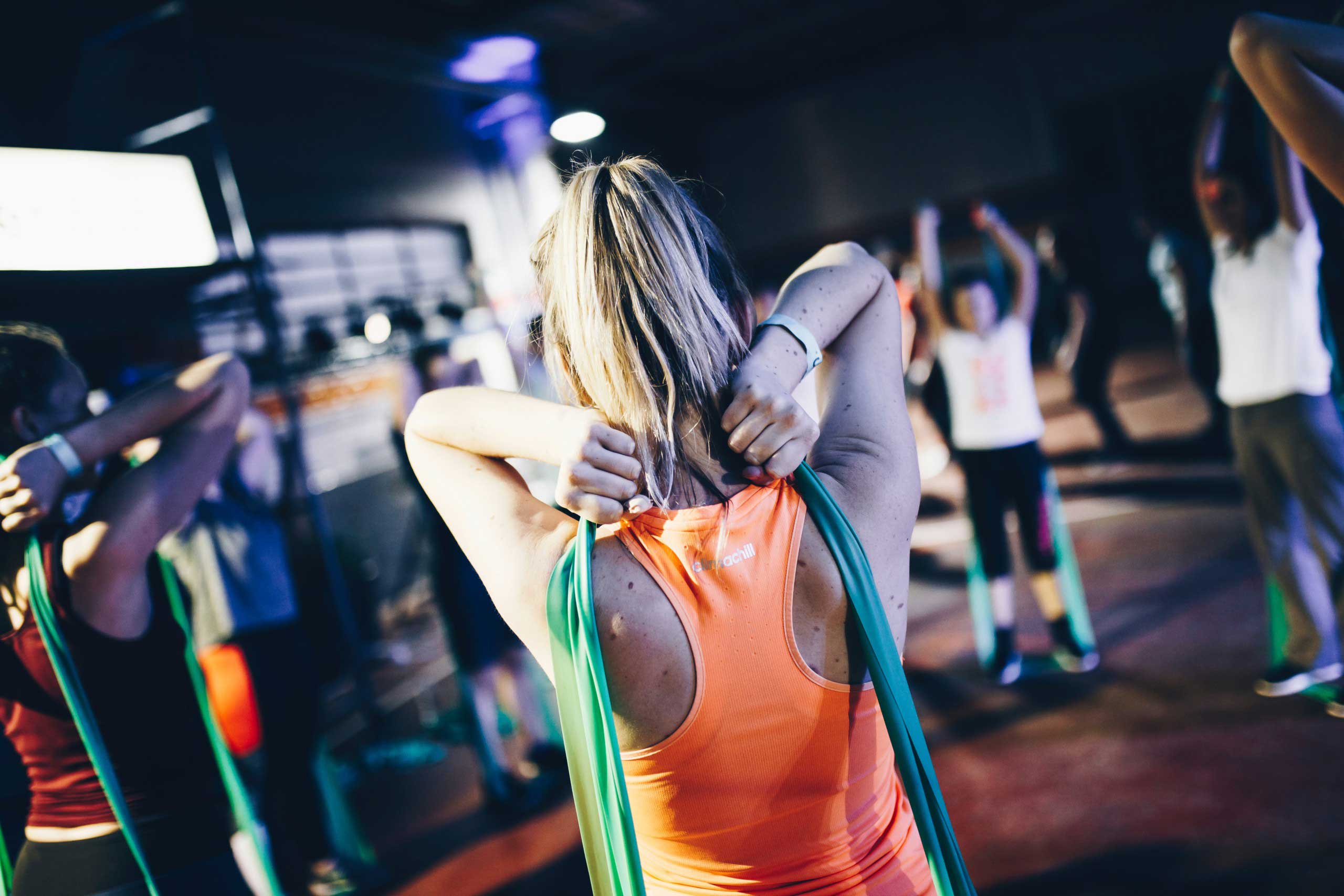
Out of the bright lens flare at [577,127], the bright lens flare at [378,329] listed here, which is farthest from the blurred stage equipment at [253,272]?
the bright lens flare at [577,127]

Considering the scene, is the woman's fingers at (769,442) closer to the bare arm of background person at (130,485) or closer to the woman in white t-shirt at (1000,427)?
the bare arm of background person at (130,485)

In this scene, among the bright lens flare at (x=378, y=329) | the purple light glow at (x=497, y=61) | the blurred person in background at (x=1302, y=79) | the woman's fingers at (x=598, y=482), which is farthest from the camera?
the purple light glow at (x=497, y=61)

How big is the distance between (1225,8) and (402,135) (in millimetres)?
8047

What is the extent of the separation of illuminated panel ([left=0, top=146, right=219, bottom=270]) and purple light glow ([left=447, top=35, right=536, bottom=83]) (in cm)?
434

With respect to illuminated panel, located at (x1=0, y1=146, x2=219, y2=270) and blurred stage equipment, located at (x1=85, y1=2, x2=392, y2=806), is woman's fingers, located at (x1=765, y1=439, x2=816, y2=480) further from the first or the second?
blurred stage equipment, located at (x1=85, y1=2, x2=392, y2=806)

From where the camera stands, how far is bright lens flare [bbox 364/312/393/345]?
4.49 m

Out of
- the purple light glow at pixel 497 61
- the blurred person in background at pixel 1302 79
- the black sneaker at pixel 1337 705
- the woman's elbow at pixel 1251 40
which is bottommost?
the black sneaker at pixel 1337 705

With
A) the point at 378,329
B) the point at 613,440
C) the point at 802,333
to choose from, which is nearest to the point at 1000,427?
the point at 802,333

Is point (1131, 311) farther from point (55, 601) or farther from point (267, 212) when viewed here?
point (55, 601)

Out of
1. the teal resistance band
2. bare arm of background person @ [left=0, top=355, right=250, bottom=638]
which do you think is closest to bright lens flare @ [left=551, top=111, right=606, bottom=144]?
bare arm of background person @ [left=0, top=355, right=250, bottom=638]

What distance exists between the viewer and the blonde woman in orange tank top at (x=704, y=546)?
2.54 ft

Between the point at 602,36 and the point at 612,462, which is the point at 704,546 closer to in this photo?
the point at 612,462

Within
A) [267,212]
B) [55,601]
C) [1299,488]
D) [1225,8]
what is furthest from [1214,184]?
[1225,8]

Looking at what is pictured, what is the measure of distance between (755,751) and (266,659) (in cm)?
230
